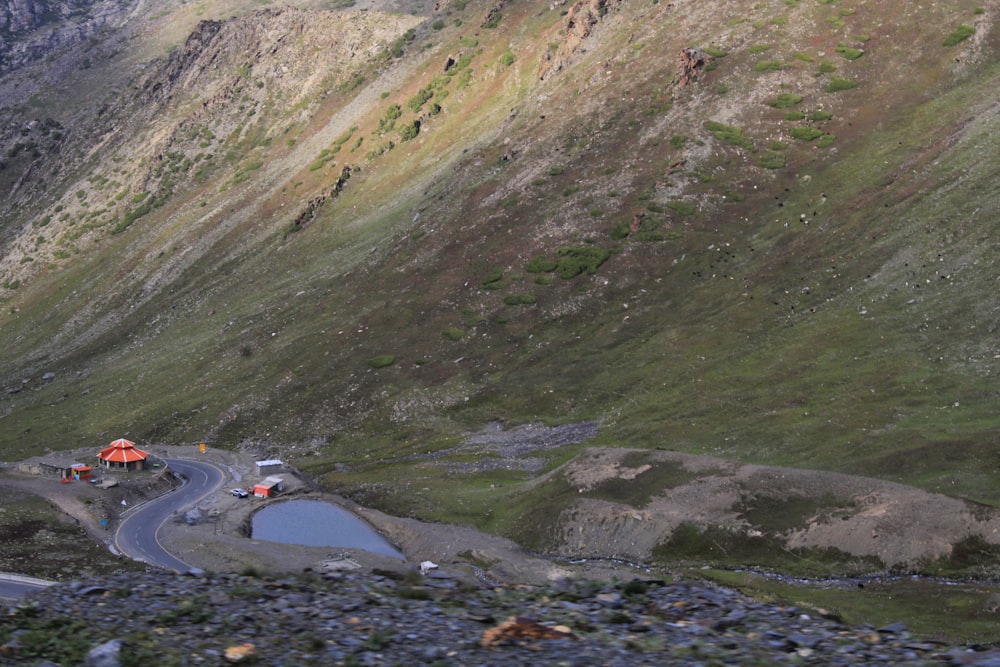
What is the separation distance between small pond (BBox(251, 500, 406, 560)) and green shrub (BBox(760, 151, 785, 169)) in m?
82.6

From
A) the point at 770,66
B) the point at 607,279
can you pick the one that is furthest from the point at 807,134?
the point at 607,279

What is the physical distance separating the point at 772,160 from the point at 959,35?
40254mm

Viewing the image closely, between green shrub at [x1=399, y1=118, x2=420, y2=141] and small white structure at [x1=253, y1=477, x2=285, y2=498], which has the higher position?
green shrub at [x1=399, y1=118, x2=420, y2=141]

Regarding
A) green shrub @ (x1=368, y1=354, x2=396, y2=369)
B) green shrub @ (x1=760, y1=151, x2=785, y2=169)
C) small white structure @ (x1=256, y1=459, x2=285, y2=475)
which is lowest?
small white structure @ (x1=256, y1=459, x2=285, y2=475)

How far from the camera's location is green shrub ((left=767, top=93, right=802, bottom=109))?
14512cm

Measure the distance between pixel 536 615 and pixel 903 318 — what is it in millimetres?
86831

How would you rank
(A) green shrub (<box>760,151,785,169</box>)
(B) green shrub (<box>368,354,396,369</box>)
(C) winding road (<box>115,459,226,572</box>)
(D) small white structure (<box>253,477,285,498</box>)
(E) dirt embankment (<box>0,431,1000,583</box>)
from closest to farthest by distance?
(E) dirt embankment (<box>0,431,1000,583</box>) → (C) winding road (<box>115,459,226,572</box>) → (D) small white structure (<box>253,477,285,498</box>) → (B) green shrub (<box>368,354,396,369</box>) → (A) green shrub (<box>760,151,785,169</box>)

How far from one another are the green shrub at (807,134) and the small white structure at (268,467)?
294 feet

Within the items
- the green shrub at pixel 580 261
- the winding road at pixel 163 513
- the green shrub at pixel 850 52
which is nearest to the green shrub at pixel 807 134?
the green shrub at pixel 850 52

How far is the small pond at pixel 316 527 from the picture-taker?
82750 millimetres

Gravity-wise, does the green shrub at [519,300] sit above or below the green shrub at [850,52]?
below

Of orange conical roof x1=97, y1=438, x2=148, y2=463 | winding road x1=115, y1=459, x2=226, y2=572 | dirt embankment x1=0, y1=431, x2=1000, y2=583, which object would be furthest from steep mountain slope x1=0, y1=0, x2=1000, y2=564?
orange conical roof x1=97, y1=438, x2=148, y2=463

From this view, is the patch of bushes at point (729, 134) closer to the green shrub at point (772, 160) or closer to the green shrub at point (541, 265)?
the green shrub at point (772, 160)

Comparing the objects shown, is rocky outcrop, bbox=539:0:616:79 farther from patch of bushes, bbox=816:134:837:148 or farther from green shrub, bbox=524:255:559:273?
patch of bushes, bbox=816:134:837:148
